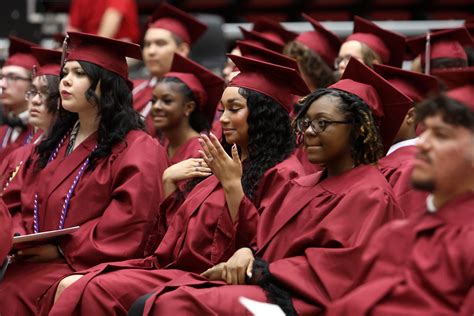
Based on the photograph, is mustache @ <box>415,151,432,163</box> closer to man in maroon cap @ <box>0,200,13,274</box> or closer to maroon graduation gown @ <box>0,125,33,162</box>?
man in maroon cap @ <box>0,200,13,274</box>

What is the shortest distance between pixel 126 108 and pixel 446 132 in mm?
2443

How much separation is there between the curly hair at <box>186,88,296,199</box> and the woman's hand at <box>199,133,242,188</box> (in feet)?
0.92

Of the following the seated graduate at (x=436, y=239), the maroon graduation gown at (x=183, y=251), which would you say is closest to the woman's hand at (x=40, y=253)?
the maroon graduation gown at (x=183, y=251)

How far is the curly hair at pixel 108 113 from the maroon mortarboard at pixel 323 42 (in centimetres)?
161

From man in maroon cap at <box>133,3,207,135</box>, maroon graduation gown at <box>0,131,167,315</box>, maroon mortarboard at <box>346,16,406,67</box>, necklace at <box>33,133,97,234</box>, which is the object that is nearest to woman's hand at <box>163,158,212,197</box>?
maroon graduation gown at <box>0,131,167,315</box>

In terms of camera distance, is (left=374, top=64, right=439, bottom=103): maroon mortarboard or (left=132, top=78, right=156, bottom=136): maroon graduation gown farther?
(left=132, top=78, right=156, bottom=136): maroon graduation gown

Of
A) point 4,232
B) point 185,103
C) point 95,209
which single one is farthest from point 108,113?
point 4,232

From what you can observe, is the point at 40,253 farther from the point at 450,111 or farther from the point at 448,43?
the point at 448,43

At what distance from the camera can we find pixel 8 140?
6719 millimetres

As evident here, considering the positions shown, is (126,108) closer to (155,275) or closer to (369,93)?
(155,275)

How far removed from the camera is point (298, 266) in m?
3.74

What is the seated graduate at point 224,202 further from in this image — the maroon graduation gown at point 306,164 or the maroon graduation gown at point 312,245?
the maroon graduation gown at point 306,164

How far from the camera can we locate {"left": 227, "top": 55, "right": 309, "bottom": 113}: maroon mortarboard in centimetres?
466

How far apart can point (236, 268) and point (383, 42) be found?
8.17ft
